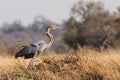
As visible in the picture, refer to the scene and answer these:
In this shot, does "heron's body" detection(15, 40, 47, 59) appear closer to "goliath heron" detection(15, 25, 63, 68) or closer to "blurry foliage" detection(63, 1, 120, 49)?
"goliath heron" detection(15, 25, 63, 68)

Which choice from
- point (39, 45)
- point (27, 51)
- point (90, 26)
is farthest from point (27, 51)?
point (90, 26)

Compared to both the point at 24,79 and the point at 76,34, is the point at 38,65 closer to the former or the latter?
the point at 24,79

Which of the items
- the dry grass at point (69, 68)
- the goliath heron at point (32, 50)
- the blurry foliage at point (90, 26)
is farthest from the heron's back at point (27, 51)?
the blurry foliage at point (90, 26)

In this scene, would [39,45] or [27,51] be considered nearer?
[27,51]

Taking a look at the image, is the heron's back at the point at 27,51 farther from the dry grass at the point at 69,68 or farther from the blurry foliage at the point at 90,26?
the blurry foliage at the point at 90,26

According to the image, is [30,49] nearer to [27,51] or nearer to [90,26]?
[27,51]

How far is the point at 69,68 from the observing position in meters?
→ 9.64

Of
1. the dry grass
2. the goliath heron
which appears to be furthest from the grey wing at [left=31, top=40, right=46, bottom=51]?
the dry grass

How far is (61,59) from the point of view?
10016mm

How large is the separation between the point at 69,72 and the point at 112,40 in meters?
27.8

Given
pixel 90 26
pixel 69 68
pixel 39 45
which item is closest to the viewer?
pixel 69 68

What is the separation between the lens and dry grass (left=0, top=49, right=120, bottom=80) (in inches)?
365

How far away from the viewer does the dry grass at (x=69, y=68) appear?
9273 mm

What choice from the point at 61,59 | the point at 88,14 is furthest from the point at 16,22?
the point at 61,59
